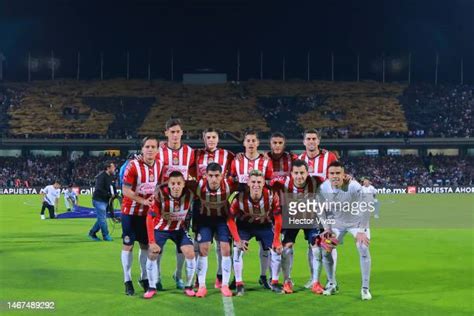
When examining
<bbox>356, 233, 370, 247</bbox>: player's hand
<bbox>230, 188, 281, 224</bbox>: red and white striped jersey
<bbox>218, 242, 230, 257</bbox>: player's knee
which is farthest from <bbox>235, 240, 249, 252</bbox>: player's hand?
<bbox>356, 233, 370, 247</bbox>: player's hand

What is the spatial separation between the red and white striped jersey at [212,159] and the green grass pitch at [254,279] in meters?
1.86

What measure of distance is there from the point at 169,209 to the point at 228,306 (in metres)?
1.72

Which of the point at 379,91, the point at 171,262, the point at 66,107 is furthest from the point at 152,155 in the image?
the point at 379,91

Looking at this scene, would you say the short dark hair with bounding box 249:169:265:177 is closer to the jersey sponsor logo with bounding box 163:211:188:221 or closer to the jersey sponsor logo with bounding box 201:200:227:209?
the jersey sponsor logo with bounding box 201:200:227:209

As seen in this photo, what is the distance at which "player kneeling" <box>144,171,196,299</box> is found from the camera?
320 inches

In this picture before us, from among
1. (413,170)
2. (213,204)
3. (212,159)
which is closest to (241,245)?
(213,204)

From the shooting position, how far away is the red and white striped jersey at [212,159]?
8992 mm

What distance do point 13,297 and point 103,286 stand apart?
137 centimetres

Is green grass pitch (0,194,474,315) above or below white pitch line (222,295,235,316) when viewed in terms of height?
below

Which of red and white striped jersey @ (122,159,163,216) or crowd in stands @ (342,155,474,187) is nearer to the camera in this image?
red and white striped jersey @ (122,159,163,216)

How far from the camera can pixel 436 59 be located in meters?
64.9

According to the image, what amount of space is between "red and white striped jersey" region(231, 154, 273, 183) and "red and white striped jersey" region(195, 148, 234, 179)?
0.10 metres

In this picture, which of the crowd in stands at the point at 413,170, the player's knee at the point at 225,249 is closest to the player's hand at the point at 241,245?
the player's knee at the point at 225,249

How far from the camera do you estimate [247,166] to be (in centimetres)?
884
